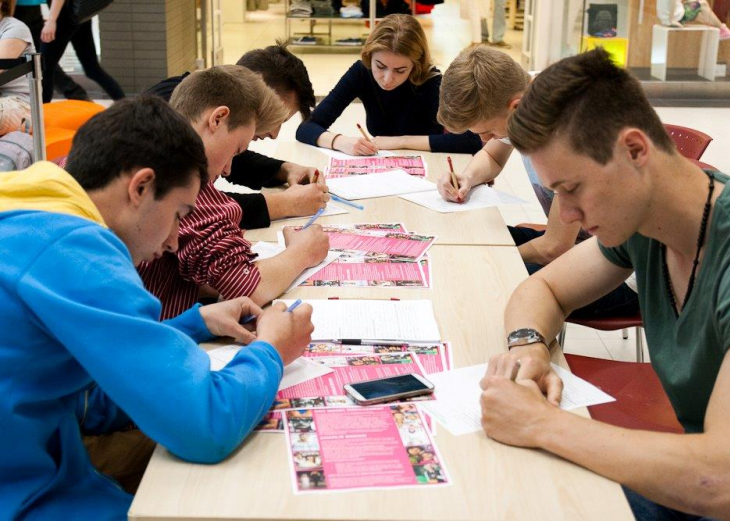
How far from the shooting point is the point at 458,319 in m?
2.01

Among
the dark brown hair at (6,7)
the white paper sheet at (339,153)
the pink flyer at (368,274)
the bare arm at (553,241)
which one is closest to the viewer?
the pink flyer at (368,274)

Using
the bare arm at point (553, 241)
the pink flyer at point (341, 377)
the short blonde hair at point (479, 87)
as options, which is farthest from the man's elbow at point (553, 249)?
the pink flyer at point (341, 377)

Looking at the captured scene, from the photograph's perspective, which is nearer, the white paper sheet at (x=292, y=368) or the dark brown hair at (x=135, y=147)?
the dark brown hair at (x=135, y=147)

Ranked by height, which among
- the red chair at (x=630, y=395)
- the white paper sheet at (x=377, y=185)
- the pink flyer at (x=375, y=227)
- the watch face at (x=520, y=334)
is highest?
the white paper sheet at (x=377, y=185)

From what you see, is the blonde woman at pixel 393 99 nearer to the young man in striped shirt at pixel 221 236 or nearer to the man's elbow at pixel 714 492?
the young man in striped shirt at pixel 221 236

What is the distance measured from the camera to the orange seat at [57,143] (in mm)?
4473

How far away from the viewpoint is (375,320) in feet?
6.46

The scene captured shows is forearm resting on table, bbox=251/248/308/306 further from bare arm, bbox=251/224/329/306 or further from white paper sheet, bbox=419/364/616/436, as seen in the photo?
white paper sheet, bbox=419/364/616/436

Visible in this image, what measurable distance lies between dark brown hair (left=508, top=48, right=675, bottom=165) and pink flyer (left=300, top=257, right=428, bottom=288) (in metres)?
0.68

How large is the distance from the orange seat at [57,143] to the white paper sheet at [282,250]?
2255 millimetres

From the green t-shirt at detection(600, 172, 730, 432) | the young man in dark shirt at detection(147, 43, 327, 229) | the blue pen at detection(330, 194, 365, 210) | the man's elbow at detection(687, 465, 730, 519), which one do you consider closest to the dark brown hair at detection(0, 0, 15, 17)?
the young man in dark shirt at detection(147, 43, 327, 229)

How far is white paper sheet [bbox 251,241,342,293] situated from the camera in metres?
2.25

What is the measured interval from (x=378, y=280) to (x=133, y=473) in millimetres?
777

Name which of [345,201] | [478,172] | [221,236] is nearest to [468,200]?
[478,172]
